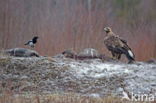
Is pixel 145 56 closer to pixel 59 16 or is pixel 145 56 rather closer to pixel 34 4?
pixel 59 16

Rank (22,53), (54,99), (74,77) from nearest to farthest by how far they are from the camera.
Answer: (54,99) < (74,77) < (22,53)

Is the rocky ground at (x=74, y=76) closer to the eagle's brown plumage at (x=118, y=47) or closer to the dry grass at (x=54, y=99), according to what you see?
the dry grass at (x=54, y=99)

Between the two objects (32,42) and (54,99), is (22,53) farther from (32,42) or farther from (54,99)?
(54,99)

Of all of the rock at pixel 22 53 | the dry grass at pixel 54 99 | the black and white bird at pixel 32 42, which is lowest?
the dry grass at pixel 54 99

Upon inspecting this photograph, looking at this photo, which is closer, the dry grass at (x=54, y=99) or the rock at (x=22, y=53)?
the dry grass at (x=54, y=99)

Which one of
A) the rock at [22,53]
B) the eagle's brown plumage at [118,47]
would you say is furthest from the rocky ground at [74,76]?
the eagle's brown plumage at [118,47]

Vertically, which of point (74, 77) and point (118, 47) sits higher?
point (118, 47)

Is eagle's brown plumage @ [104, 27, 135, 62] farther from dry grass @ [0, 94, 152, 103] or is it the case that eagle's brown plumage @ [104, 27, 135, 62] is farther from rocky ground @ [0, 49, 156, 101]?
dry grass @ [0, 94, 152, 103]

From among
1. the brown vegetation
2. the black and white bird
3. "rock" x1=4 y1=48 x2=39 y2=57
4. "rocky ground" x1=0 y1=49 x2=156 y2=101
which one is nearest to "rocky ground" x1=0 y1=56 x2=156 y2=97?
"rocky ground" x1=0 y1=49 x2=156 y2=101

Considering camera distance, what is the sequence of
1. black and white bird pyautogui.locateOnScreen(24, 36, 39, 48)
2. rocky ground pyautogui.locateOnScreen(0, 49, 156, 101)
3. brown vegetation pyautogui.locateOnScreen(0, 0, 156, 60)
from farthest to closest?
brown vegetation pyautogui.locateOnScreen(0, 0, 156, 60) → black and white bird pyautogui.locateOnScreen(24, 36, 39, 48) → rocky ground pyautogui.locateOnScreen(0, 49, 156, 101)

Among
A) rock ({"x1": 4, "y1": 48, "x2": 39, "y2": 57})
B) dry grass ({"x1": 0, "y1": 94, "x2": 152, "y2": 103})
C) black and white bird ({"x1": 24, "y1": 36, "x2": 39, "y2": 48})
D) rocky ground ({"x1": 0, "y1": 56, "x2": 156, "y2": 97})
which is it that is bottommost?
dry grass ({"x1": 0, "y1": 94, "x2": 152, "y2": 103})

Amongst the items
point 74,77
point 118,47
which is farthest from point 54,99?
point 118,47

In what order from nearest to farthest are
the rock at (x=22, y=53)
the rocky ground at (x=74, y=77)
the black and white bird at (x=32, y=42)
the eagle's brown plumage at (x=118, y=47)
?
1. the rocky ground at (x=74, y=77)
2. the rock at (x=22, y=53)
3. the eagle's brown plumage at (x=118, y=47)
4. the black and white bird at (x=32, y=42)

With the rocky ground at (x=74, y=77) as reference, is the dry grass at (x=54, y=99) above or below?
below
